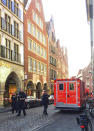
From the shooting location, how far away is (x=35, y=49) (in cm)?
3747

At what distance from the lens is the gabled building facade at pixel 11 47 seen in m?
24.7

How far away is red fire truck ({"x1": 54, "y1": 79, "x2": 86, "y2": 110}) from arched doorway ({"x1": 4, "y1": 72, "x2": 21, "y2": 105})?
12786mm

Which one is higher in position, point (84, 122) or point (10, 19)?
point (10, 19)

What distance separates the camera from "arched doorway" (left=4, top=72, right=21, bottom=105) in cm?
2864

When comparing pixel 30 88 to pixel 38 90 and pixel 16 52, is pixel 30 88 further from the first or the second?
pixel 16 52

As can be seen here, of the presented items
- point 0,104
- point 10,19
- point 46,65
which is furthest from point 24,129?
point 46,65

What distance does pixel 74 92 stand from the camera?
16.1 meters

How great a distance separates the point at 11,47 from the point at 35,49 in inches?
407

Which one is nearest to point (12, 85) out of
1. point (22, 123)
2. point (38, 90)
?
point (38, 90)

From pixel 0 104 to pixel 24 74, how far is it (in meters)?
7.97

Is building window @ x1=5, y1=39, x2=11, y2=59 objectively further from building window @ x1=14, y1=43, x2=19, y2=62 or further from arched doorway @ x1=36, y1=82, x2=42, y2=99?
arched doorway @ x1=36, y1=82, x2=42, y2=99

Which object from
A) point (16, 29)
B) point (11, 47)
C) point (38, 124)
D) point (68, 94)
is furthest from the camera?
point (16, 29)

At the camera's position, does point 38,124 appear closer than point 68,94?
Yes

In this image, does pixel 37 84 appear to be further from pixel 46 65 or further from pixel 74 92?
pixel 74 92
